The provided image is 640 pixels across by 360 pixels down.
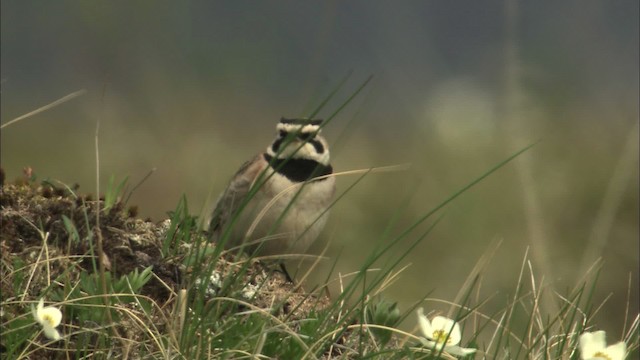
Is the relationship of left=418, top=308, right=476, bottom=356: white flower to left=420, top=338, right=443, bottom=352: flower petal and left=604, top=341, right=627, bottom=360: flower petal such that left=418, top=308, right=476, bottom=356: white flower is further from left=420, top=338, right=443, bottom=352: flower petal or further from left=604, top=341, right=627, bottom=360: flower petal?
left=604, top=341, right=627, bottom=360: flower petal

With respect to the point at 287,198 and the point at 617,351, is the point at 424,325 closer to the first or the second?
the point at 617,351

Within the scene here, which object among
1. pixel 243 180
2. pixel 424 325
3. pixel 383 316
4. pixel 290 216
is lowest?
pixel 290 216

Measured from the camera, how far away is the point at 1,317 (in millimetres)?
4359

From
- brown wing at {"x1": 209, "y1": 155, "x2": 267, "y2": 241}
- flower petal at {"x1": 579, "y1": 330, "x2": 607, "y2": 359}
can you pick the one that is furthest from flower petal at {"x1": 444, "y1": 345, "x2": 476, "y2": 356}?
brown wing at {"x1": 209, "y1": 155, "x2": 267, "y2": 241}

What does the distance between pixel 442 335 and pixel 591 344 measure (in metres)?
0.47

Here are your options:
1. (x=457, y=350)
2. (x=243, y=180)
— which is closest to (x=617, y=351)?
(x=457, y=350)

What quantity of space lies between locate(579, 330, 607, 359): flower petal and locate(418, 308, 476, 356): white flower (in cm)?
34

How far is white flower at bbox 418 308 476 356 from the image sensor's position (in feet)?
13.6

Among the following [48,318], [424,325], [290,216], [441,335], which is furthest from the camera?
[290,216]

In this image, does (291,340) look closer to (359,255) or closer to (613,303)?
(359,255)

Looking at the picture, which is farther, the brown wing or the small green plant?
the brown wing

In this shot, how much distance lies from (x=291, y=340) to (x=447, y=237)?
19.9 ft

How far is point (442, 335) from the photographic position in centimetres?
429

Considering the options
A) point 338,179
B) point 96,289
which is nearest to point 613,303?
point 338,179
